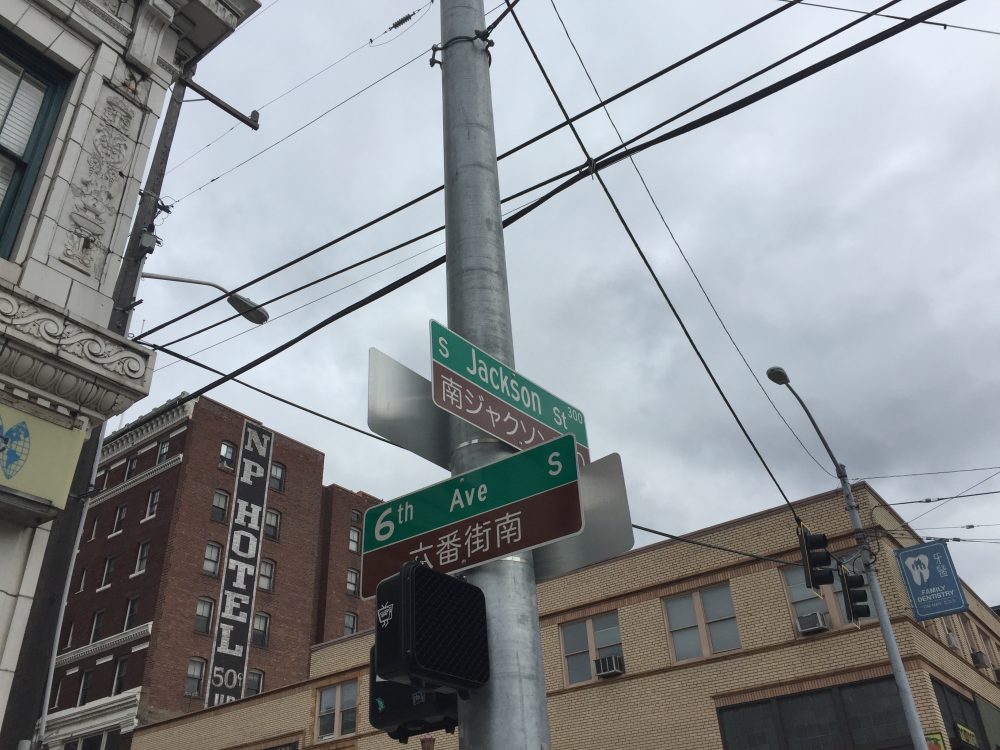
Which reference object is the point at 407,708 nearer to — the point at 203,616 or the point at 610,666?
the point at 610,666

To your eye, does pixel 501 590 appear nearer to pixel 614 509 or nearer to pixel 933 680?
pixel 614 509

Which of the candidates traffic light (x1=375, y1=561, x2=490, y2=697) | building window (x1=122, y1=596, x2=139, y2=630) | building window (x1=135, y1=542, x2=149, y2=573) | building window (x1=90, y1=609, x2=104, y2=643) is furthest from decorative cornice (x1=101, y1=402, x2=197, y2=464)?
traffic light (x1=375, y1=561, x2=490, y2=697)

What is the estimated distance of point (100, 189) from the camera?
848cm

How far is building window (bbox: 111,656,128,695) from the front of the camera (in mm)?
41906

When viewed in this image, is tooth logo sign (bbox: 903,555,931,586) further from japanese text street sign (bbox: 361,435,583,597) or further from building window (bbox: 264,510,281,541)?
building window (bbox: 264,510,281,541)

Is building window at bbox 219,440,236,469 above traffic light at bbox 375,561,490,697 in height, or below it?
above

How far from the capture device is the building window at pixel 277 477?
50.7 m

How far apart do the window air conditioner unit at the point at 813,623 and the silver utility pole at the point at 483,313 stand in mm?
19239

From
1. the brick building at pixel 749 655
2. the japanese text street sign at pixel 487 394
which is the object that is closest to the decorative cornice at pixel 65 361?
the japanese text street sign at pixel 487 394

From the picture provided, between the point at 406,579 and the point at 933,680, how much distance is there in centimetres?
2149

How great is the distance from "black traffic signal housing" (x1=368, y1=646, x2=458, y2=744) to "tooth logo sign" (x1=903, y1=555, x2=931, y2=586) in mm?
20271

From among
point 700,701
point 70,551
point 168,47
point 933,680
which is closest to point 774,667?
point 700,701

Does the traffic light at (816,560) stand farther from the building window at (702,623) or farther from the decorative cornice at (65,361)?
the decorative cornice at (65,361)

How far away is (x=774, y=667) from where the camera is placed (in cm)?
2216
